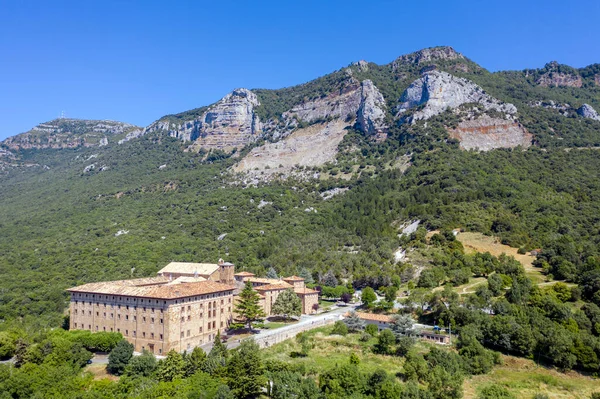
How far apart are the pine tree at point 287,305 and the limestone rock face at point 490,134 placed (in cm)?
9547

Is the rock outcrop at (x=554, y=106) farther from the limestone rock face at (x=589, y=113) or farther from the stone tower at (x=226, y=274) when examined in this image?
the stone tower at (x=226, y=274)

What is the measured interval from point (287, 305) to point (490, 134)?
10601cm

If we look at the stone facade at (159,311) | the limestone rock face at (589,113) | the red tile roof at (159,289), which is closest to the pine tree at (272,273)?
the stone facade at (159,311)

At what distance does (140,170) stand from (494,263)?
14952 centimetres

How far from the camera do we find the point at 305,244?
349 feet

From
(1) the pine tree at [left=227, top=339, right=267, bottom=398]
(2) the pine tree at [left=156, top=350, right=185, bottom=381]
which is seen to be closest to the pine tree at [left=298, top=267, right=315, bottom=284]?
(1) the pine tree at [left=227, top=339, right=267, bottom=398]

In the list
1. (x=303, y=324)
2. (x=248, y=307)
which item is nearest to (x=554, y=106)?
(x=303, y=324)

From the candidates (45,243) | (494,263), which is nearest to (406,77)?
(494,263)

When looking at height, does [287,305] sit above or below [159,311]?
below

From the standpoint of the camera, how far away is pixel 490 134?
142 metres

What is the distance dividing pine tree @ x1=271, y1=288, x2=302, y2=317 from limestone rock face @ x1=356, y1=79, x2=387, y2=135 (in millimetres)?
114084

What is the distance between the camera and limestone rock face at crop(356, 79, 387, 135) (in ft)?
558

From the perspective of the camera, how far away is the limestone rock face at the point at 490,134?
140 meters

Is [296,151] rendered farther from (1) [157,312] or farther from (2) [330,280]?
(1) [157,312]
